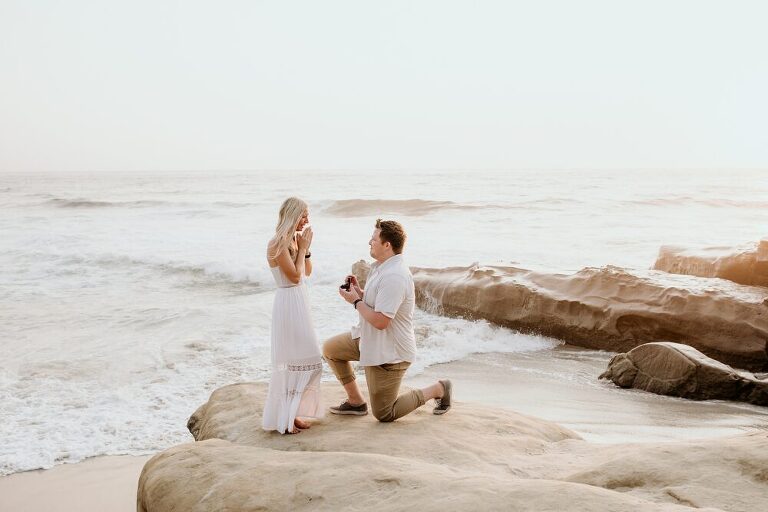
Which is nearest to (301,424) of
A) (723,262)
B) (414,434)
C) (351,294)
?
(414,434)

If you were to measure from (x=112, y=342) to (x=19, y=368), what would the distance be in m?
1.42

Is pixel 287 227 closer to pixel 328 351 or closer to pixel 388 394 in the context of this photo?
pixel 328 351

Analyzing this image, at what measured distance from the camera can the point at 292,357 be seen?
4.75 metres

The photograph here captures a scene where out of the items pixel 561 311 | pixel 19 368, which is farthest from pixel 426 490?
pixel 19 368

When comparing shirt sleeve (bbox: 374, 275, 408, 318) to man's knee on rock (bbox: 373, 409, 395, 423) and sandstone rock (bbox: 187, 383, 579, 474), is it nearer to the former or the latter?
man's knee on rock (bbox: 373, 409, 395, 423)

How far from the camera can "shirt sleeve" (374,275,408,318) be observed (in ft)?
14.6

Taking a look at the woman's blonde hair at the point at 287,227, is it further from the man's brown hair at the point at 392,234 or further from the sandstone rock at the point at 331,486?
the sandstone rock at the point at 331,486

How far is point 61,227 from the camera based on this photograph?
87.9ft

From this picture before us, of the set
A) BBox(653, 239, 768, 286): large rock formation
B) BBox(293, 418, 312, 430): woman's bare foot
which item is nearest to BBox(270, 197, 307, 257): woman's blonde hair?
BBox(293, 418, 312, 430): woman's bare foot

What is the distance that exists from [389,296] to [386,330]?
320 millimetres

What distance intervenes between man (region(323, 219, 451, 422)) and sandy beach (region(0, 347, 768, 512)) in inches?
28.4

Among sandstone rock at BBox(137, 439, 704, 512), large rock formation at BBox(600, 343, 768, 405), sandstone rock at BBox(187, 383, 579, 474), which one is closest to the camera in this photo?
sandstone rock at BBox(137, 439, 704, 512)

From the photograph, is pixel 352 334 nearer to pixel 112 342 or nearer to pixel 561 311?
pixel 561 311

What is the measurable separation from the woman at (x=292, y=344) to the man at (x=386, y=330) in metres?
0.31
